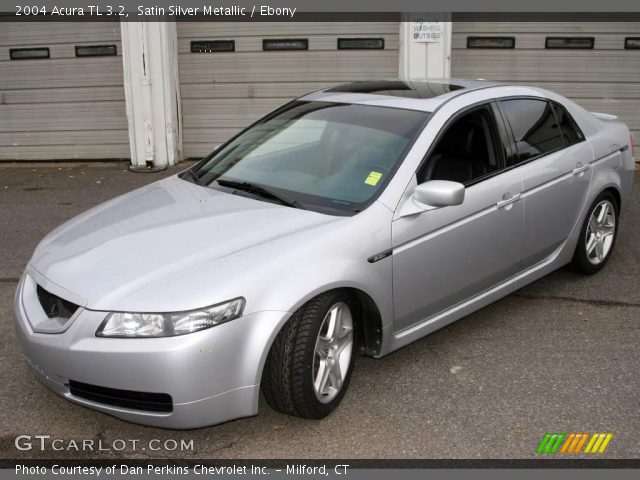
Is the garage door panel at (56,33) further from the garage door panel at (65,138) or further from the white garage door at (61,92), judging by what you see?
the garage door panel at (65,138)

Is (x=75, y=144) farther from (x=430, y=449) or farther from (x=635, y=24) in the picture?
(x=430, y=449)

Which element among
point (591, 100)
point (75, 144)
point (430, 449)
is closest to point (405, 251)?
point (430, 449)

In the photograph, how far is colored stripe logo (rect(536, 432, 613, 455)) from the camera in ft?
12.5

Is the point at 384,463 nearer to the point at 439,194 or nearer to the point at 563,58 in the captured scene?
the point at 439,194

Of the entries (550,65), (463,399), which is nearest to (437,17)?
(550,65)

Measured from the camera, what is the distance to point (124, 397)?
12.0 ft

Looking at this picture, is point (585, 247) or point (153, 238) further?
point (585, 247)

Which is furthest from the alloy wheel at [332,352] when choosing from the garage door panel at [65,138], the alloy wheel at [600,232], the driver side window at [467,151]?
the garage door panel at [65,138]

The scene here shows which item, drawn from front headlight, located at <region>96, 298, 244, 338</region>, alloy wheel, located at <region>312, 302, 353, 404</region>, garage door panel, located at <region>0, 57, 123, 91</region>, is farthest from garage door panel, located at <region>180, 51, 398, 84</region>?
front headlight, located at <region>96, 298, 244, 338</region>

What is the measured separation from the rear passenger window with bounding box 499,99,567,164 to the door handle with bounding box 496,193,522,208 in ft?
0.78

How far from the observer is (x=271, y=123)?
212 inches

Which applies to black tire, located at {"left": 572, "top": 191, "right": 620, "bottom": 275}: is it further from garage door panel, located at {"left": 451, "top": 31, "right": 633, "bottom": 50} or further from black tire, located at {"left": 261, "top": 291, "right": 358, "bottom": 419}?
garage door panel, located at {"left": 451, "top": 31, "right": 633, "bottom": 50}

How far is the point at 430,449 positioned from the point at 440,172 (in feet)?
5.33

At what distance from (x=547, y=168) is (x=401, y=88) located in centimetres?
A: 107
